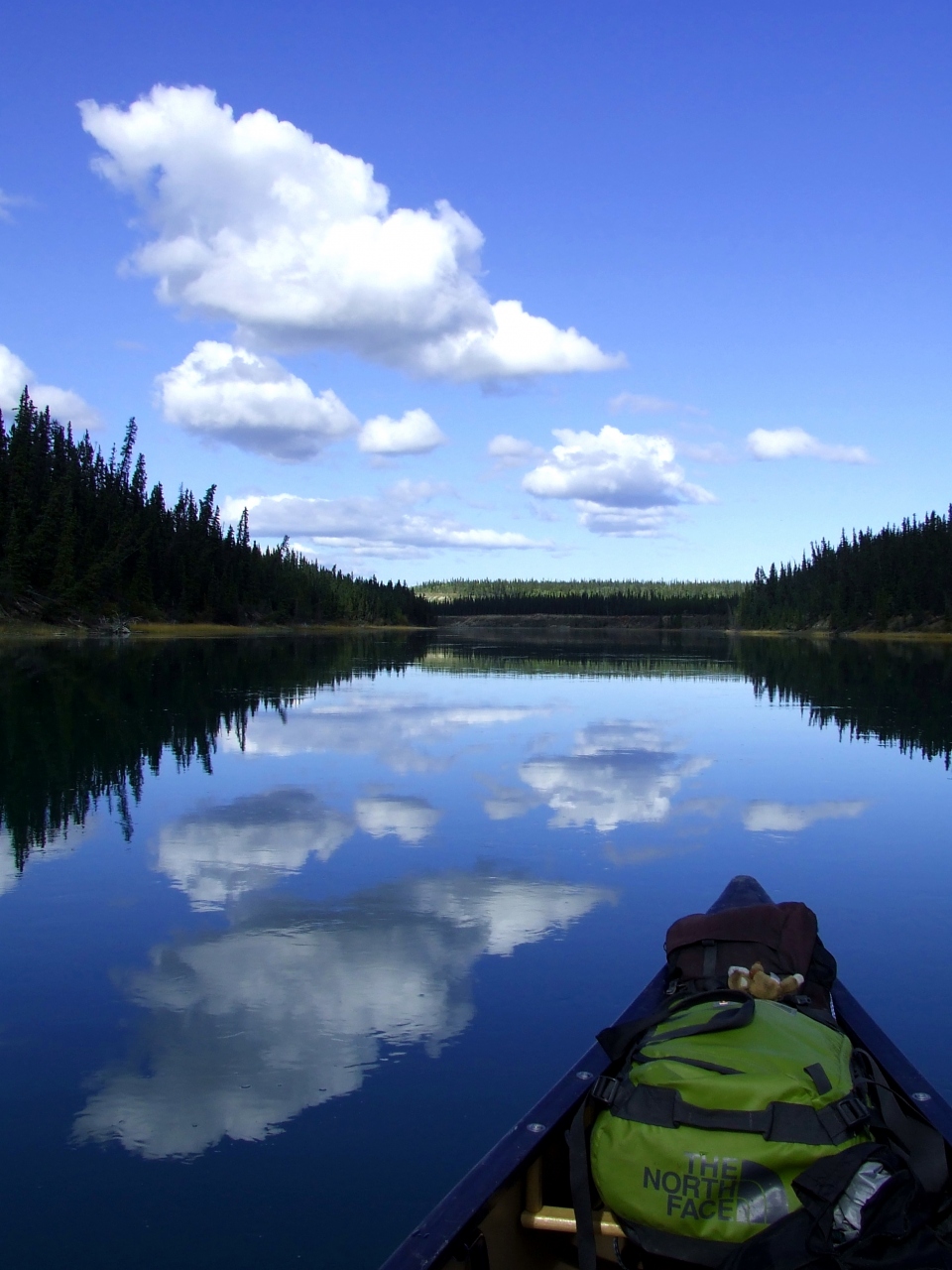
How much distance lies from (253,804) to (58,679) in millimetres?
20323

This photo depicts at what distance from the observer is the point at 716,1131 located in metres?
3.52

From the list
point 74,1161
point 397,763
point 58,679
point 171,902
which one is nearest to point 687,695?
point 397,763

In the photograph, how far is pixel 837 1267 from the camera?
122 inches

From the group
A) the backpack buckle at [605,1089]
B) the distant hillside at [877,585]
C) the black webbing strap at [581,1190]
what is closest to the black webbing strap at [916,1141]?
the backpack buckle at [605,1089]

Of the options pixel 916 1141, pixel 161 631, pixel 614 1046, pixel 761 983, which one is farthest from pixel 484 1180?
pixel 161 631

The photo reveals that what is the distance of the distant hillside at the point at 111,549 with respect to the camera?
235 feet

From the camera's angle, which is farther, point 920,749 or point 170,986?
point 920,749

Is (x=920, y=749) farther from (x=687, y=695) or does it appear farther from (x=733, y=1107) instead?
(x=733, y=1107)

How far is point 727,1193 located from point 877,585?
122586mm

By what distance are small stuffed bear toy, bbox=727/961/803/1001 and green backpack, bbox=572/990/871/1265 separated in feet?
3.92

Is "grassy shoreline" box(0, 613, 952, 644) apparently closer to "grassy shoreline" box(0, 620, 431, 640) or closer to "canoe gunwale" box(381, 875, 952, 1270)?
"grassy shoreline" box(0, 620, 431, 640)

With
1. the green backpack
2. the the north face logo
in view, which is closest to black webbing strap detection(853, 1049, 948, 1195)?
the green backpack

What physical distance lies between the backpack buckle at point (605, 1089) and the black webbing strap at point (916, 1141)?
1.01m

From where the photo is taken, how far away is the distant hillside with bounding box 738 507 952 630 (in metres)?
106
